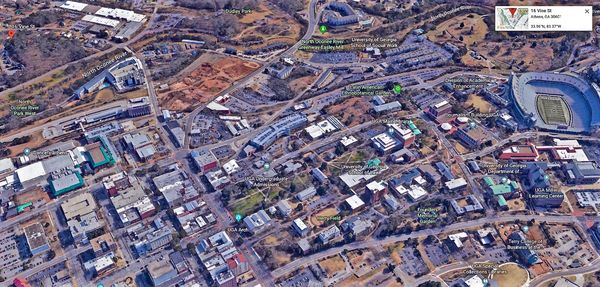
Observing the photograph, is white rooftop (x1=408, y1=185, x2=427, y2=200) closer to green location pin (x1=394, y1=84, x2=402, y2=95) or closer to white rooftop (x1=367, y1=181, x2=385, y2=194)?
white rooftop (x1=367, y1=181, x2=385, y2=194)

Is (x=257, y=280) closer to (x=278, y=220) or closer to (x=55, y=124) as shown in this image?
(x=278, y=220)

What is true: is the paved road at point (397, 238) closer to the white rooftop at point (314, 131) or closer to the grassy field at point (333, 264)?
the grassy field at point (333, 264)

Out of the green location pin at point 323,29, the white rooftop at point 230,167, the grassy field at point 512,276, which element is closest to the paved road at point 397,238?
the grassy field at point 512,276

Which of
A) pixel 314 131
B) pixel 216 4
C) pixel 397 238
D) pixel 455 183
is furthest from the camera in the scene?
pixel 216 4

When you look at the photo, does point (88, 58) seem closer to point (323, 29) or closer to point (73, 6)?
point (73, 6)

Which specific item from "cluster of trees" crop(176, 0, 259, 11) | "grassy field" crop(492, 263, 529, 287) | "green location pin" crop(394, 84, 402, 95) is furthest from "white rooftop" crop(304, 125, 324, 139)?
"cluster of trees" crop(176, 0, 259, 11)

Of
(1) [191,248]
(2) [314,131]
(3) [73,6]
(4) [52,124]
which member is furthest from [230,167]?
(3) [73,6]

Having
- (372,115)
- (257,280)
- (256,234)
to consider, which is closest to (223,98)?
(372,115)
